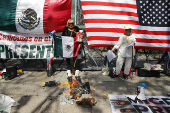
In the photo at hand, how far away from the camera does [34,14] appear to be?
16.1 feet

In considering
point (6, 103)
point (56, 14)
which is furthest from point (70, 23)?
point (6, 103)

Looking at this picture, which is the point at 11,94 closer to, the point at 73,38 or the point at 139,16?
the point at 73,38

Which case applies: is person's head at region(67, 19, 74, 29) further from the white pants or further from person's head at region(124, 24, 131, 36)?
the white pants

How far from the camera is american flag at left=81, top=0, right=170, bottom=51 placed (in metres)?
4.89

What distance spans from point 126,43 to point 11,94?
387cm

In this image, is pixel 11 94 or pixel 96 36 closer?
pixel 11 94

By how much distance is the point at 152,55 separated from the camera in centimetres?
849

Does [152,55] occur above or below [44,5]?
below

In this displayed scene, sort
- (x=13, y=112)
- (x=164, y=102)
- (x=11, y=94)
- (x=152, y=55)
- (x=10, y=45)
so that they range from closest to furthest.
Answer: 1. (x=13, y=112)
2. (x=164, y=102)
3. (x=11, y=94)
4. (x=10, y=45)
5. (x=152, y=55)

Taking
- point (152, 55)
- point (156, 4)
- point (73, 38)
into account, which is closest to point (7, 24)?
point (73, 38)

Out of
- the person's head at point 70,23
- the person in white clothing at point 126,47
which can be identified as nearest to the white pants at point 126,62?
the person in white clothing at point 126,47

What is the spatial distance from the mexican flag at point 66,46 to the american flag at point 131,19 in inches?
29.5

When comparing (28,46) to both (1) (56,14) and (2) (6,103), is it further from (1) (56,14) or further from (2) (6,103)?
(2) (6,103)

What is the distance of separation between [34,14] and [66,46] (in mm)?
1695
